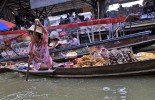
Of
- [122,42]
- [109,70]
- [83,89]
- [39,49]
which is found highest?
[122,42]

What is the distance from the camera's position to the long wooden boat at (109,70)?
7.33 metres

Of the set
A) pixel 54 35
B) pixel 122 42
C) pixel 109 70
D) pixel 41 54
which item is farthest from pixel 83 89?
pixel 54 35

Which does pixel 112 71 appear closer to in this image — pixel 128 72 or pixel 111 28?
pixel 128 72

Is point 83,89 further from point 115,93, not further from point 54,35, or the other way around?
point 54,35

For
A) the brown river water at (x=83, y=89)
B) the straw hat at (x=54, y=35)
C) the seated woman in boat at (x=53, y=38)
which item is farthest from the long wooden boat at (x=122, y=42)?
the brown river water at (x=83, y=89)

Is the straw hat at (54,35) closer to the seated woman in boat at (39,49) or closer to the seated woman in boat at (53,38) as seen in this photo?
the seated woman in boat at (53,38)

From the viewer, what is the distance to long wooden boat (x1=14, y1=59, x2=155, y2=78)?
733 centimetres

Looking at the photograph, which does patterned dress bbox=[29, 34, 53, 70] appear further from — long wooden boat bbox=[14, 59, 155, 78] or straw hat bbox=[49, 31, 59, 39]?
straw hat bbox=[49, 31, 59, 39]

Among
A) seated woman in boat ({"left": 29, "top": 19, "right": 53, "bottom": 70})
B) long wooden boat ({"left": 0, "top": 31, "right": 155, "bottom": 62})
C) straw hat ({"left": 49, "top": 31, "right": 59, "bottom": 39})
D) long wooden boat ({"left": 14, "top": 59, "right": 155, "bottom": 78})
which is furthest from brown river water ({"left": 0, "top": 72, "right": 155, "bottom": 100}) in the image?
straw hat ({"left": 49, "top": 31, "right": 59, "bottom": 39})

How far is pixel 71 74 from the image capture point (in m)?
8.23

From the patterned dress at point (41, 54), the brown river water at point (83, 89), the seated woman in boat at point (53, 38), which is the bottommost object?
the brown river water at point (83, 89)

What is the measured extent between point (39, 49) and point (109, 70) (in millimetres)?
2181

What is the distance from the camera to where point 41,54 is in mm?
8562

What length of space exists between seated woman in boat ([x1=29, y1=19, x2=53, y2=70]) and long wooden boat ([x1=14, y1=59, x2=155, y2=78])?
0.29 meters
